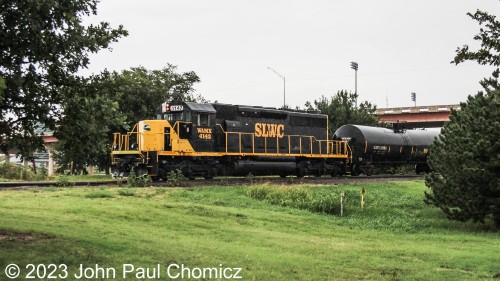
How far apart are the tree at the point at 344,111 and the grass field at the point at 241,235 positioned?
34.1 metres

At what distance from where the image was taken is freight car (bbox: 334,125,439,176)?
4103 cm

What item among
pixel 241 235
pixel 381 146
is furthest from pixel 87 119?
pixel 381 146

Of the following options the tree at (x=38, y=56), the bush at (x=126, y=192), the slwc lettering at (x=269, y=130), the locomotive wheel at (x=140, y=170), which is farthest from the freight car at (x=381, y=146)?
the tree at (x=38, y=56)

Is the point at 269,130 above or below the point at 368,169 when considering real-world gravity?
above

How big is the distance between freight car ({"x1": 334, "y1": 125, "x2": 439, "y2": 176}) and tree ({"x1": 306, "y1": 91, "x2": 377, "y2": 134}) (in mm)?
14010

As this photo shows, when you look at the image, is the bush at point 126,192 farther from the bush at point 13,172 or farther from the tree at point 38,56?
the bush at point 13,172

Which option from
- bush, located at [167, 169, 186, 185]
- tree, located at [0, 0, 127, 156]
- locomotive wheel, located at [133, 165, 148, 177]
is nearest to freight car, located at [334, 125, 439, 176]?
bush, located at [167, 169, 186, 185]

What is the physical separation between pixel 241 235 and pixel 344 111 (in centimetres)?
4594

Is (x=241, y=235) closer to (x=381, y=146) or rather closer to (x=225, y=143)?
(x=225, y=143)

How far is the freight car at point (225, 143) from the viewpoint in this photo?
1192 inches

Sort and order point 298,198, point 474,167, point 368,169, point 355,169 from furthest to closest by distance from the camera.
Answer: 1. point 368,169
2. point 355,169
3. point 298,198
4. point 474,167

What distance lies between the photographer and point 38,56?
11.0 metres

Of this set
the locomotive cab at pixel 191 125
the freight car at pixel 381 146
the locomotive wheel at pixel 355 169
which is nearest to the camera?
the locomotive cab at pixel 191 125

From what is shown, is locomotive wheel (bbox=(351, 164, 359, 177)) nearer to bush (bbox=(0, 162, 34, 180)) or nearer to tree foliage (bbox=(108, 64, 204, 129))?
tree foliage (bbox=(108, 64, 204, 129))
